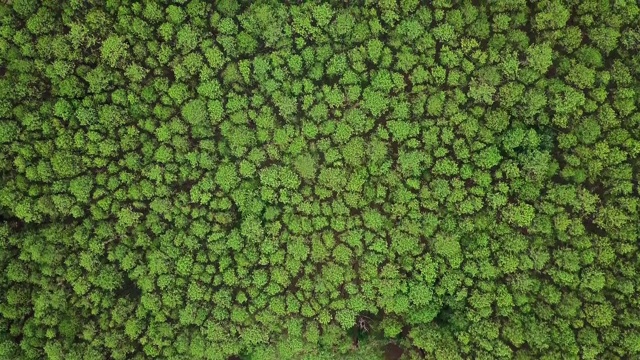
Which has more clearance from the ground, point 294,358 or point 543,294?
point 543,294

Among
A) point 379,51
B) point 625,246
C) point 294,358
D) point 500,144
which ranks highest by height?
point 379,51

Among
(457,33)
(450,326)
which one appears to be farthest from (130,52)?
(450,326)

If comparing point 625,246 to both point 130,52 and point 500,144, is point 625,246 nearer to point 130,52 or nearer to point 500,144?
point 500,144

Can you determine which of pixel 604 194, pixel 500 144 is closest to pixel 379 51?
pixel 500 144

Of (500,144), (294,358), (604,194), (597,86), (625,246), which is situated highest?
(597,86)

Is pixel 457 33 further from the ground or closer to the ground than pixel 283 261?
further from the ground

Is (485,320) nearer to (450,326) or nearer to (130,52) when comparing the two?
(450,326)
